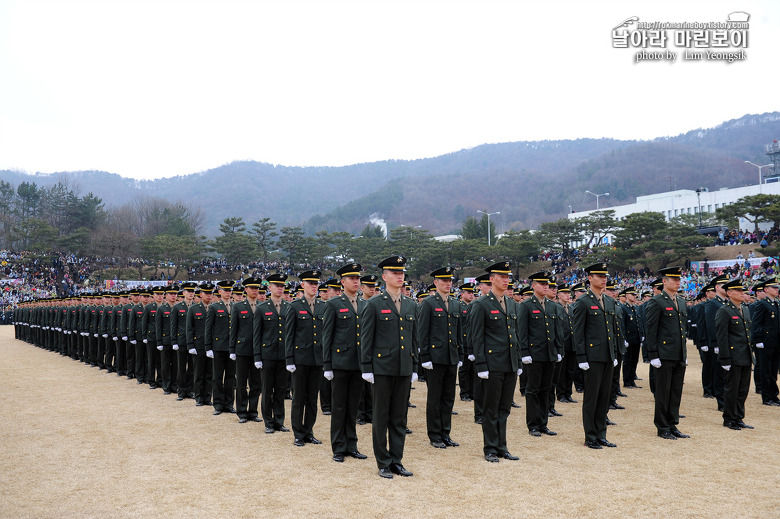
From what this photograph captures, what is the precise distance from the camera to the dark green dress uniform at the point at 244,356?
8906 mm

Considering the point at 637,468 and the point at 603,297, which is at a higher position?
the point at 603,297

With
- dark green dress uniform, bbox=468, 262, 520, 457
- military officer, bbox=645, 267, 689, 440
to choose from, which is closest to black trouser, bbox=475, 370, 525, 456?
dark green dress uniform, bbox=468, 262, 520, 457

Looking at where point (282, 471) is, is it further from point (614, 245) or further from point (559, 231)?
point (559, 231)

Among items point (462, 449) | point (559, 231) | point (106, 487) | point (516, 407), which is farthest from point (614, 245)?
point (106, 487)

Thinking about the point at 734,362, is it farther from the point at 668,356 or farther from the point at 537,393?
the point at 537,393

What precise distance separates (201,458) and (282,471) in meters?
1.14

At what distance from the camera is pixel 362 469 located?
6332 millimetres

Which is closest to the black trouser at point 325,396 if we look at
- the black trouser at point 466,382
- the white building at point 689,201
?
the black trouser at point 466,382

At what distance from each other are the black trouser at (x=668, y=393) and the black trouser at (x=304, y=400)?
4.39 m

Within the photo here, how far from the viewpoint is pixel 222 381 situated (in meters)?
9.78

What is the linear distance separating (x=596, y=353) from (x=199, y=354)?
645cm

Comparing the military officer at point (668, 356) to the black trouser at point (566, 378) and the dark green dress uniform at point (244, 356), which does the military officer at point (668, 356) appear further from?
the dark green dress uniform at point (244, 356)

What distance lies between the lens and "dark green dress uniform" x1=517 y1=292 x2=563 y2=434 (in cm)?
815

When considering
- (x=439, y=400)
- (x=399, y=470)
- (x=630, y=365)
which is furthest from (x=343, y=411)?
(x=630, y=365)
